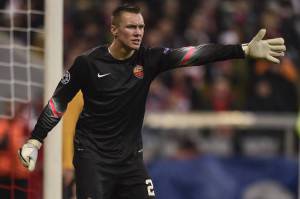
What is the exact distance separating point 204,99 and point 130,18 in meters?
7.07

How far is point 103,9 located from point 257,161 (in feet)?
15.5

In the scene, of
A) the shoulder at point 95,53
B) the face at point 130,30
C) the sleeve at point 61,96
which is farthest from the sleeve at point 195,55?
the sleeve at point 61,96

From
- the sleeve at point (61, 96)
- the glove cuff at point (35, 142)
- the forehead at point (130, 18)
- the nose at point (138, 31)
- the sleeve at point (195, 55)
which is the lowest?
the glove cuff at point (35, 142)

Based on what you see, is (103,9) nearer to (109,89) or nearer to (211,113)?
(211,113)

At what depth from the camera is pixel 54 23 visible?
25.8ft

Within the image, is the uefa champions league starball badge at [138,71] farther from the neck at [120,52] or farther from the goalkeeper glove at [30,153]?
the goalkeeper glove at [30,153]

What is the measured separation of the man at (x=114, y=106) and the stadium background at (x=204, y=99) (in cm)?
149

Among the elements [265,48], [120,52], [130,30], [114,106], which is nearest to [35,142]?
[114,106]

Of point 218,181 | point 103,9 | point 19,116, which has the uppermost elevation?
point 103,9

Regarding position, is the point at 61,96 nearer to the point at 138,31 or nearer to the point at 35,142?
the point at 35,142

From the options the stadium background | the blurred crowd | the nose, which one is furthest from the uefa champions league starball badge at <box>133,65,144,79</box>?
the blurred crowd

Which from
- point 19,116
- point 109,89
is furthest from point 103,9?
point 109,89

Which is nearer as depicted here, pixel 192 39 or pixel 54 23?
pixel 54 23

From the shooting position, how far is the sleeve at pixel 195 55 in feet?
22.4
